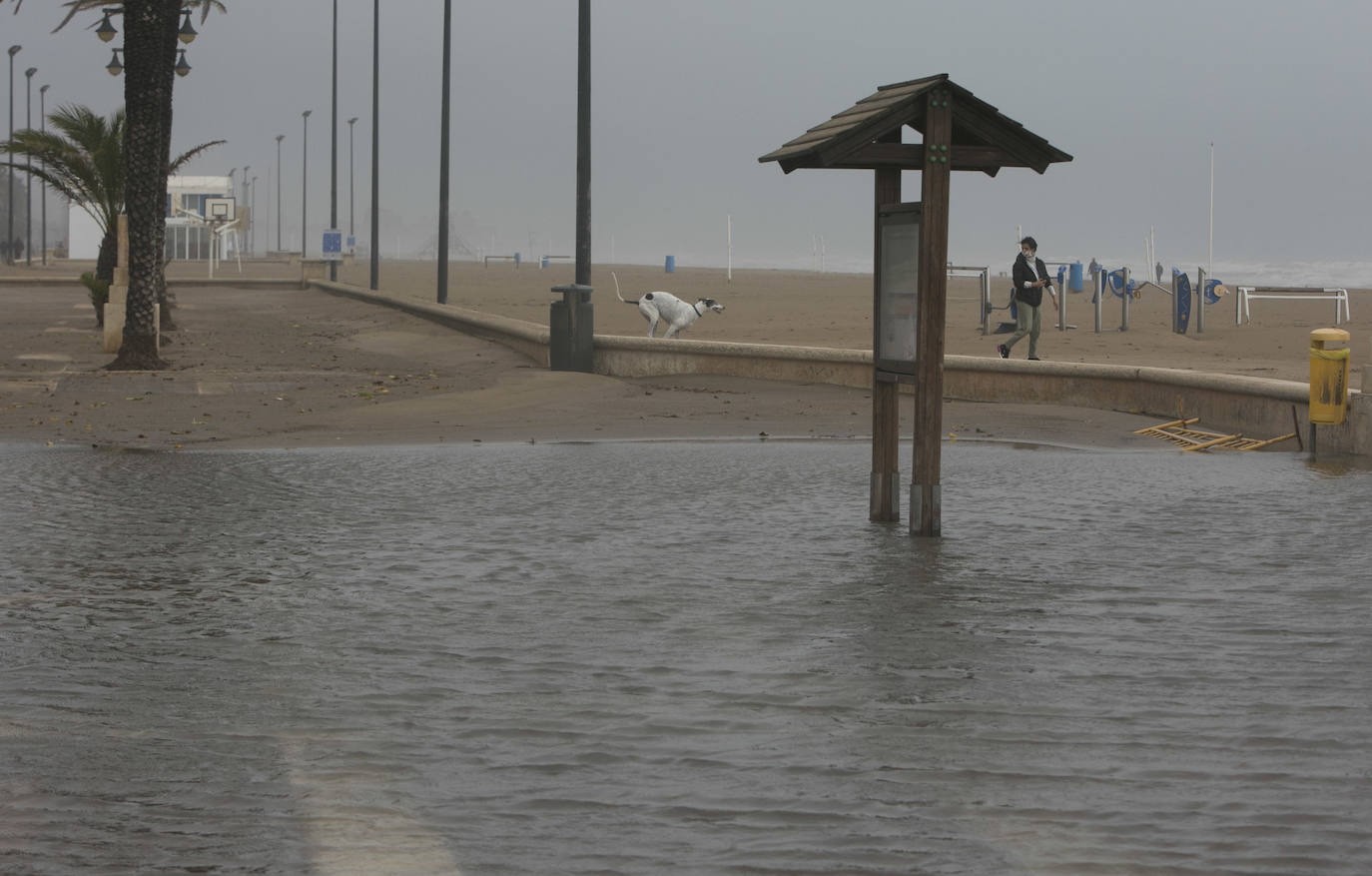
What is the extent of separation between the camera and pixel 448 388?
21.8 m

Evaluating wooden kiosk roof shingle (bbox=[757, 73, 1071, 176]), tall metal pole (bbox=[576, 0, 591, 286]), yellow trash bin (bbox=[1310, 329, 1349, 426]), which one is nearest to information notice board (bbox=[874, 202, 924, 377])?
wooden kiosk roof shingle (bbox=[757, 73, 1071, 176])

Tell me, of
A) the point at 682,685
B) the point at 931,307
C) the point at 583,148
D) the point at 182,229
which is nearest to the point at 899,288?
the point at 931,307

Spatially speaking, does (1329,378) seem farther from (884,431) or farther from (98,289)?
(98,289)

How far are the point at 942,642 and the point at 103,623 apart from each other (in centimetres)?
341

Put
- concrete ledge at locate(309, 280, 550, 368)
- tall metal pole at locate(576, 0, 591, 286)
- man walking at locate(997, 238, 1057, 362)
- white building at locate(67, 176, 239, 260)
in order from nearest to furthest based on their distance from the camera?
man walking at locate(997, 238, 1057, 362)
tall metal pole at locate(576, 0, 591, 286)
concrete ledge at locate(309, 280, 550, 368)
white building at locate(67, 176, 239, 260)

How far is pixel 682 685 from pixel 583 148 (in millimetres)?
19167

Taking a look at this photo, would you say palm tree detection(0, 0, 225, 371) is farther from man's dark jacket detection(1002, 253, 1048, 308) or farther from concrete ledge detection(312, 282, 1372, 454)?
man's dark jacket detection(1002, 253, 1048, 308)

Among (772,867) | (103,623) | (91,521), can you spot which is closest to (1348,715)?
(772,867)

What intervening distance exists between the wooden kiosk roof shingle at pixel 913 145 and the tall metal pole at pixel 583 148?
14.1 meters

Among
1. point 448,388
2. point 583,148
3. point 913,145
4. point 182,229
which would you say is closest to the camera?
point 913,145

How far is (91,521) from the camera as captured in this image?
418 inches

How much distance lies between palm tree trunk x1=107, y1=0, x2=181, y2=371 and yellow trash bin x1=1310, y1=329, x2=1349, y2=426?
16.0m

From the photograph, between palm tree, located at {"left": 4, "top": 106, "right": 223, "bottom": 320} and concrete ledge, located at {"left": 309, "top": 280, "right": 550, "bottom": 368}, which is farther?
palm tree, located at {"left": 4, "top": 106, "right": 223, "bottom": 320}

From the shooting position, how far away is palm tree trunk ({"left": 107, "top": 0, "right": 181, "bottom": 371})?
2502cm
